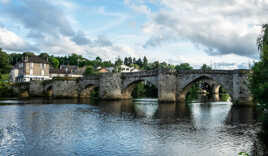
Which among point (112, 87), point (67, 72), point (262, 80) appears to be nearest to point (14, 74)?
point (67, 72)

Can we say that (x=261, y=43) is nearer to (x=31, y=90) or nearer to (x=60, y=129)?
(x=60, y=129)

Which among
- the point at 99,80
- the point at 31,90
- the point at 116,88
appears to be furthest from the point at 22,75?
the point at 116,88

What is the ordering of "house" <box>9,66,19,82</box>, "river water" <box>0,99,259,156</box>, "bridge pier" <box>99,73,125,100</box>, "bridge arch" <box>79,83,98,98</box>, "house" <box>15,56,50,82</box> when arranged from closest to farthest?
1. "river water" <box>0,99,259,156</box>
2. "bridge pier" <box>99,73,125,100</box>
3. "bridge arch" <box>79,83,98,98</box>
4. "house" <box>15,56,50,82</box>
5. "house" <box>9,66,19,82</box>

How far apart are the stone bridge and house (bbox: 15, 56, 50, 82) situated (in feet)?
57.8

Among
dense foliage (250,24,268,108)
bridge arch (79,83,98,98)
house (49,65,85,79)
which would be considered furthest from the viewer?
house (49,65,85,79)

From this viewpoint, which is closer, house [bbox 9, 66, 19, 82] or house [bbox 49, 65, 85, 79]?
house [bbox 9, 66, 19, 82]

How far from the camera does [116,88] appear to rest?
2124 inches

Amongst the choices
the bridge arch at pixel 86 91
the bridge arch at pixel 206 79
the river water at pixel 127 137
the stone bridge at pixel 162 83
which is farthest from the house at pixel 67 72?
the river water at pixel 127 137

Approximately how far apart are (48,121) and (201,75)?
80.1 feet

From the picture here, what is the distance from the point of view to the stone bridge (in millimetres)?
37812

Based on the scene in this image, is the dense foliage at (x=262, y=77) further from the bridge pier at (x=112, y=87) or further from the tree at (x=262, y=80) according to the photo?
the bridge pier at (x=112, y=87)

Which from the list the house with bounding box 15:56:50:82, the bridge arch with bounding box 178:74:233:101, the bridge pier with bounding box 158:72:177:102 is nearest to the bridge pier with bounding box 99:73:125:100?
the bridge pier with bounding box 158:72:177:102

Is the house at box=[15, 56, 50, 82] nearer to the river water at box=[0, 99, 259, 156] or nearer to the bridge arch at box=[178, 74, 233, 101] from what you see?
the bridge arch at box=[178, 74, 233, 101]

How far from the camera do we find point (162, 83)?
44.7 meters
